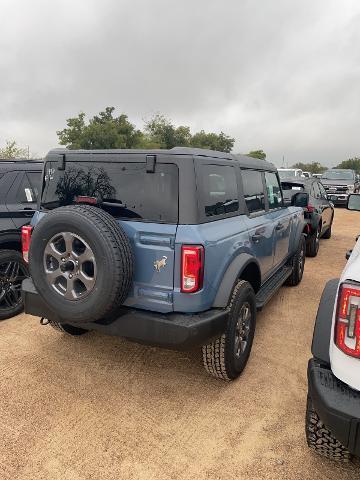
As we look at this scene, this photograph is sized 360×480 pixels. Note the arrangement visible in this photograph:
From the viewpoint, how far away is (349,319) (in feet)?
5.32

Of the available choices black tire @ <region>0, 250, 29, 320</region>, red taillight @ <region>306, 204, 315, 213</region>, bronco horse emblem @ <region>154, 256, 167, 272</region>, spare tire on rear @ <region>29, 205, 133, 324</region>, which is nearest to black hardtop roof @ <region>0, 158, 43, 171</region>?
black tire @ <region>0, 250, 29, 320</region>

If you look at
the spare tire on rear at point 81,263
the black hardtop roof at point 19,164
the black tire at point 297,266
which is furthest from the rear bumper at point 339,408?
the black hardtop roof at point 19,164

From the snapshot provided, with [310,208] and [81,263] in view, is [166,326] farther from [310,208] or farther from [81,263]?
[310,208]

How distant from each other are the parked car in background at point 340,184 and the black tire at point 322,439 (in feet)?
55.6

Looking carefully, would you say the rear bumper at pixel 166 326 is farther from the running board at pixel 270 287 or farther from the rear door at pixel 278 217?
the rear door at pixel 278 217

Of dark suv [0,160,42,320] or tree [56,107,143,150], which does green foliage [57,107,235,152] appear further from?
dark suv [0,160,42,320]

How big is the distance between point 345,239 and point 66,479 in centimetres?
945

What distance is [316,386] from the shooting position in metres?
1.73

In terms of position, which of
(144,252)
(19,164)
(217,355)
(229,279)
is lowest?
(217,355)

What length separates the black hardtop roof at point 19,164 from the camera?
4.36 m

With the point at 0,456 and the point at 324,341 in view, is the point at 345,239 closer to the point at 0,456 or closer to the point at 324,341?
the point at 324,341

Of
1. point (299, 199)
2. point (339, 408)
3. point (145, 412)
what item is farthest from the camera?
point (299, 199)

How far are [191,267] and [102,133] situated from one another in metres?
38.0

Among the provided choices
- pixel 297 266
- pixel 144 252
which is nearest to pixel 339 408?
pixel 144 252
